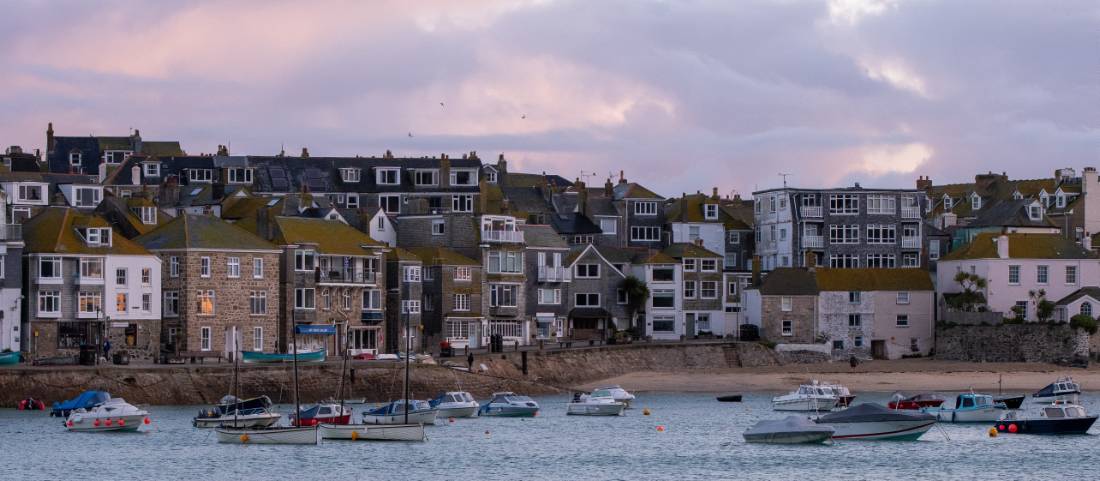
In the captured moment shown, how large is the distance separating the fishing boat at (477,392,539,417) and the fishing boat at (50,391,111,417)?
61.9 ft

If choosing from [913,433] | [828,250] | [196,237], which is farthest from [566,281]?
[913,433]

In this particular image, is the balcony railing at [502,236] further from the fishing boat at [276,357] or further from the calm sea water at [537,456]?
the calm sea water at [537,456]

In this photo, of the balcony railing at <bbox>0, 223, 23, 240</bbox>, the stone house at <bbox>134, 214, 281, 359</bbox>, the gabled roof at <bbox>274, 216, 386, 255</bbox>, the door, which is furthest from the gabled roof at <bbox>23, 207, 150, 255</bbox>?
the door

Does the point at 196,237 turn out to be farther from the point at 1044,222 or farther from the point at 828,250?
the point at 1044,222

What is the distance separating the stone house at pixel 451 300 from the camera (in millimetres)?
130250

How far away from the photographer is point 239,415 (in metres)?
90.3

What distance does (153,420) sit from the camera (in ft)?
320

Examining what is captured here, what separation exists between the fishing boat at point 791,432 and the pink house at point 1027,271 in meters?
49.7

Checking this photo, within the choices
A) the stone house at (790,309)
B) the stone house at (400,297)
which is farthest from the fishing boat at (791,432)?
the stone house at (790,309)

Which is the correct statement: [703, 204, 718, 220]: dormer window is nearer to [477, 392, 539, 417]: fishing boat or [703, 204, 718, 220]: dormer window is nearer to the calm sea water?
[477, 392, 539, 417]: fishing boat

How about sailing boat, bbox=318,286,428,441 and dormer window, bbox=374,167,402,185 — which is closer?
sailing boat, bbox=318,286,428,441

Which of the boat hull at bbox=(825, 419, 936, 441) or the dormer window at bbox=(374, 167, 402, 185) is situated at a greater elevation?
the dormer window at bbox=(374, 167, 402, 185)

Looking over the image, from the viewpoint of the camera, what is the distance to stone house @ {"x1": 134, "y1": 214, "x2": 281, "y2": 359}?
4532 inches

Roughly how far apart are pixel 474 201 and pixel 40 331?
166 feet
